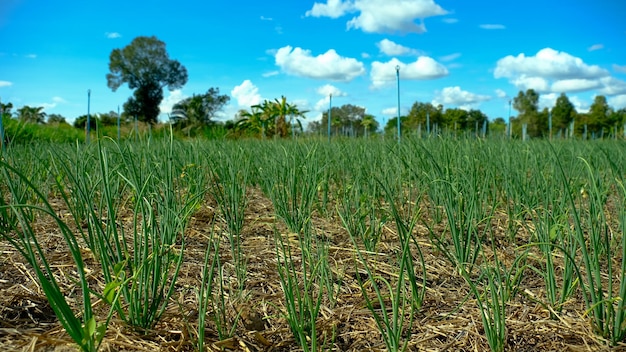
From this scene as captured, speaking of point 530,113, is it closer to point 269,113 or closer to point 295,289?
point 269,113

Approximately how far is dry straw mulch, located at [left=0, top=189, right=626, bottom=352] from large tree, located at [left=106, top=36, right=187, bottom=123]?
35937 mm

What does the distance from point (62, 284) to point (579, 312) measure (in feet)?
5.04

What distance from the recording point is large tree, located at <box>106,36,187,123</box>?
36.1 metres

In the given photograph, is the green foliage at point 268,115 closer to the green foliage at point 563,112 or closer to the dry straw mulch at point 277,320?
the dry straw mulch at point 277,320

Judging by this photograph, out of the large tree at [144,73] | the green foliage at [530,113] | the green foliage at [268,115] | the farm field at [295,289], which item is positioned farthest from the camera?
the large tree at [144,73]

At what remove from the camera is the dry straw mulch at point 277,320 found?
1.17 metres

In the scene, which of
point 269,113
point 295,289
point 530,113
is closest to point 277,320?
point 295,289

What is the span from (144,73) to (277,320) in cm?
3885

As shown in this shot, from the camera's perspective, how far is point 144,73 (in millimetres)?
37125

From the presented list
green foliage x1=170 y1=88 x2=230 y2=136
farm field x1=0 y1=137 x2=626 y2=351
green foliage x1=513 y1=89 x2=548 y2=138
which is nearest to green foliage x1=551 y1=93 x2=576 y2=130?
green foliage x1=513 y1=89 x2=548 y2=138

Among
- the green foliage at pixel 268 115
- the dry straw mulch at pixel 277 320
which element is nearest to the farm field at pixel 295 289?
the dry straw mulch at pixel 277 320

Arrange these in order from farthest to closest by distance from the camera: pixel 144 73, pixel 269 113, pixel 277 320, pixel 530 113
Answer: pixel 144 73, pixel 530 113, pixel 269 113, pixel 277 320

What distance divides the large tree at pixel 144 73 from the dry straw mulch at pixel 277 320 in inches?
1415

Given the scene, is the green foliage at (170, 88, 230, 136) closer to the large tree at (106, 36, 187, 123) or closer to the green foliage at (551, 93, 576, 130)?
the large tree at (106, 36, 187, 123)
